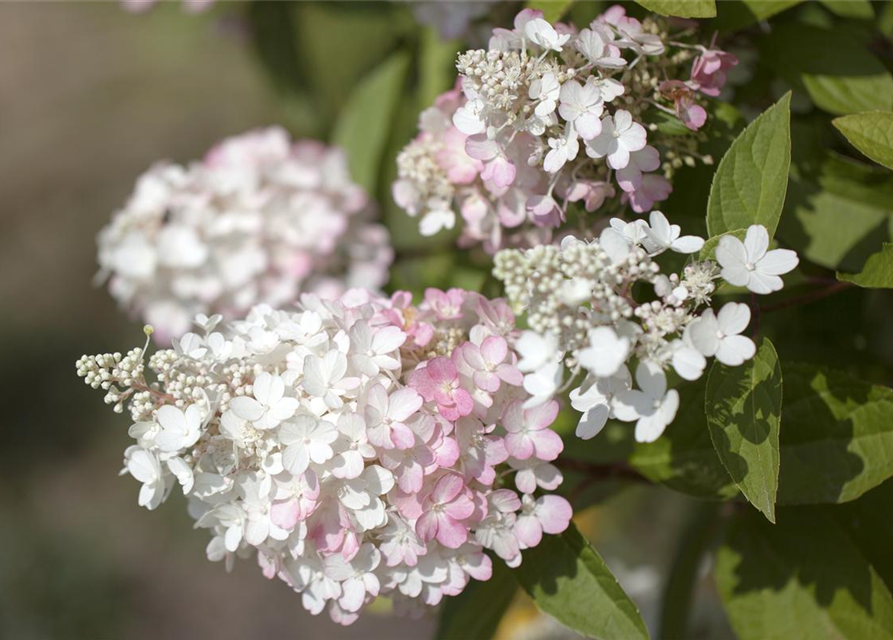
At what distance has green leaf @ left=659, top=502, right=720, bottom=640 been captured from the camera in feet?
4.52

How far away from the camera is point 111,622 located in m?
3.45

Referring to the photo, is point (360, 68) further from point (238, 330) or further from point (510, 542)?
point (510, 542)

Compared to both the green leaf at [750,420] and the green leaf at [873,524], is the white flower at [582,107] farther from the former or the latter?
the green leaf at [873,524]

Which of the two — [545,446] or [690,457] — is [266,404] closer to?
[545,446]

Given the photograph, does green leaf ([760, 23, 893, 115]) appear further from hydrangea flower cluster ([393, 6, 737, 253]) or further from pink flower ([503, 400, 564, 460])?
pink flower ([503, 400, 564, 460])

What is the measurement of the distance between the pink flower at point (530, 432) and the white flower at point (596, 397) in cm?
7

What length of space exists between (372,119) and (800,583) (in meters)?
1.21

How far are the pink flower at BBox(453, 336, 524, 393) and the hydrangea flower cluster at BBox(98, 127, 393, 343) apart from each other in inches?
26.3

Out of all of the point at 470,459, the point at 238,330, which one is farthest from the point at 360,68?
the point at 470,459

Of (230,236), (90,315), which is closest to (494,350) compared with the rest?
(230,236)

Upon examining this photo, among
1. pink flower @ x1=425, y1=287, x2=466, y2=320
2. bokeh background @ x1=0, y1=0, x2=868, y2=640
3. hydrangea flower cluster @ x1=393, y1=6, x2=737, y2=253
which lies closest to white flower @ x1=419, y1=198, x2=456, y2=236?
hydrangea flower cluster @ x1=393, y1=6, x2=737, y2=253

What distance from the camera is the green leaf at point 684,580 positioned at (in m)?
1.38

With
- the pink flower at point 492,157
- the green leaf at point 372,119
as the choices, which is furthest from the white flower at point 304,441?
the green leaf at point 372,119

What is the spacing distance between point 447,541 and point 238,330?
1.06 feet
